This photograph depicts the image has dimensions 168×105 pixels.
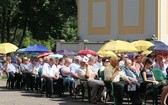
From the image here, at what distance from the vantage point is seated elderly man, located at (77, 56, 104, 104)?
16531mm

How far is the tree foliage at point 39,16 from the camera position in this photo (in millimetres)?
45250

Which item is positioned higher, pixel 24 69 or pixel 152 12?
pixel 152 12

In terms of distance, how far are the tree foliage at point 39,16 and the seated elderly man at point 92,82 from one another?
27860mm

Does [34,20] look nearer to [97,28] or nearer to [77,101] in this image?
[97,28]

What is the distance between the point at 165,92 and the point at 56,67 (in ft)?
31.7

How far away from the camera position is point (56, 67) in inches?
749

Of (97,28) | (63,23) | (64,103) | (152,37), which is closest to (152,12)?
(152,37)

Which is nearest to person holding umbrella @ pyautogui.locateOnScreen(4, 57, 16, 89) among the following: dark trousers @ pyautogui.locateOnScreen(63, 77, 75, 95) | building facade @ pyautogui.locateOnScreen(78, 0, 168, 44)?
dark trousers @ pyautogui.locateOnScreen(63, 77, 75, 95)

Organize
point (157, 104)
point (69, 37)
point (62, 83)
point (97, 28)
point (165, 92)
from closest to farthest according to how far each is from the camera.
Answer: point (165, 92) → point (157, 104) → point (62, 83) → point (97, 28) → point (69, 37)

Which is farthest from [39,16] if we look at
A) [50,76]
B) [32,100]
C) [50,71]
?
[32,100]

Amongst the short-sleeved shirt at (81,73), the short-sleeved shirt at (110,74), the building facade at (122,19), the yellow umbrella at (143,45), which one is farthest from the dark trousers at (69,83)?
the building facade at (122,19)

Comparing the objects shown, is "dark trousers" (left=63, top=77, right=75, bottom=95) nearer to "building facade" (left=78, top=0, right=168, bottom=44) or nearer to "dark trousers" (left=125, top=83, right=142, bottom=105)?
"dark trousers" (left=125, top=83, right=142, bottom=105)

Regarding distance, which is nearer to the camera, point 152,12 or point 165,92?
point 165,92

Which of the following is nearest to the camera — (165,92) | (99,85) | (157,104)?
(165,92)
